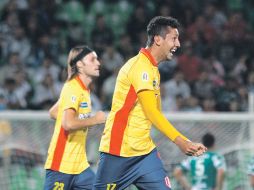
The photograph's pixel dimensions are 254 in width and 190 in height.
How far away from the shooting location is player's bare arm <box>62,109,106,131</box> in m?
7.88

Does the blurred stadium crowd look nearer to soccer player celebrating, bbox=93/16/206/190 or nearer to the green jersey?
the green jersey

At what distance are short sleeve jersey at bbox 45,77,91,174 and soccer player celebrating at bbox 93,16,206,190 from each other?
0.77 meters

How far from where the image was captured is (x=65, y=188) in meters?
8.30

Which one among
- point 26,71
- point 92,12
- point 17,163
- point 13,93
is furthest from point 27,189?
point 92,12

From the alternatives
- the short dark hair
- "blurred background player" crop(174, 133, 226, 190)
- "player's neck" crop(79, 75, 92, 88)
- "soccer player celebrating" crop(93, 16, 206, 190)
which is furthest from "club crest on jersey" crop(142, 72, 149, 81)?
"blurred background player" crop(174, 133, 226, 190)

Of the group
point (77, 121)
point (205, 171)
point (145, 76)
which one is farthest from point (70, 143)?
point (205, 171)

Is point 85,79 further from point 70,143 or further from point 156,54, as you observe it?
point 156,54

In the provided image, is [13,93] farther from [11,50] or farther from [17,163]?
[17,163]

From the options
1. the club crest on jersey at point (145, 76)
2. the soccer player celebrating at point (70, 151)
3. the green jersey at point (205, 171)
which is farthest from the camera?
the green jersey at point (205, 171)

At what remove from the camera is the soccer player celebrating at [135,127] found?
290 inches

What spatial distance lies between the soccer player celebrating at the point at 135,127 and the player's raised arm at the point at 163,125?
100 mm

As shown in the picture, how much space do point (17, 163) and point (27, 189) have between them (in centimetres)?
40

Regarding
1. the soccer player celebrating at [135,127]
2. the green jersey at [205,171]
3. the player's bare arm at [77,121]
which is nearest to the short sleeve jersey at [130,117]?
the soccer player celebrating at [135,127]

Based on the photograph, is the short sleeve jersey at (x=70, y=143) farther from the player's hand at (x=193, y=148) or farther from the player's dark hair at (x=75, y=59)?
the player's hand at (x=193, y=148)
